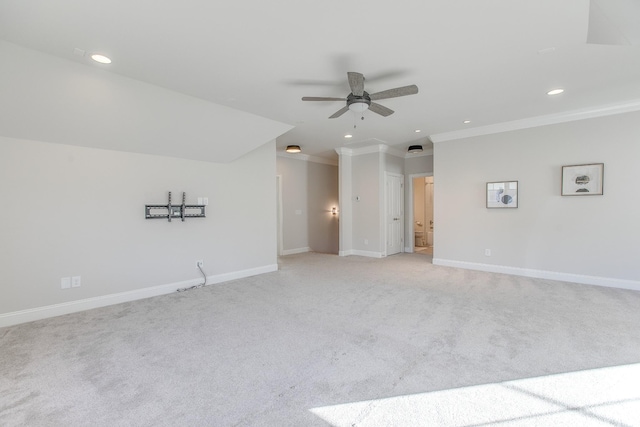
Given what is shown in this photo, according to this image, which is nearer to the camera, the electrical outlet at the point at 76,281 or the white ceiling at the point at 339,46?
the white ceiling at the point at 339,46

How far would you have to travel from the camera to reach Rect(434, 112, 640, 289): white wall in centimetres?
412

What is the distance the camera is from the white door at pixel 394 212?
6992 mm

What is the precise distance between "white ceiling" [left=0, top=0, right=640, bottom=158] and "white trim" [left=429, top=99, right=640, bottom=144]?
0.25 m

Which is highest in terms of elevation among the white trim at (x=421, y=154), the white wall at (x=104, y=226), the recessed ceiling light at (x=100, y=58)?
the recessed ceiling light at (x=100, y=58)

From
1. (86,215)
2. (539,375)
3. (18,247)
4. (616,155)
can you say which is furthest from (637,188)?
(18,247)

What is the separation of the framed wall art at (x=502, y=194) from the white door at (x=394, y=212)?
2.24 m

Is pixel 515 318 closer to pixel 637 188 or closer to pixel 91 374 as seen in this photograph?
pixel 637 188

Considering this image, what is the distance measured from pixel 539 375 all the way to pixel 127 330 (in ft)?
11.5

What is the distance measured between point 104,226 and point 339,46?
344 cm

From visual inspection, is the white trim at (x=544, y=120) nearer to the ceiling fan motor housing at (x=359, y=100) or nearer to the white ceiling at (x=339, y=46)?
the white ceiling at (x=339, y=46)

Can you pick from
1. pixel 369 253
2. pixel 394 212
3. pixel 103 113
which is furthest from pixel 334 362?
pixel 394 212

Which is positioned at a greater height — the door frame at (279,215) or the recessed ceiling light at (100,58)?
the recessed ceiling light at (100,58)

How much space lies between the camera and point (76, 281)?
3.44 meters

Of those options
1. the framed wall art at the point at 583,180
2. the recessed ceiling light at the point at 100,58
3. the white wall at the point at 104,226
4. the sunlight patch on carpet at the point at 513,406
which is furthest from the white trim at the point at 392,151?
the sunlight patch on carpet at the point at 513,406
